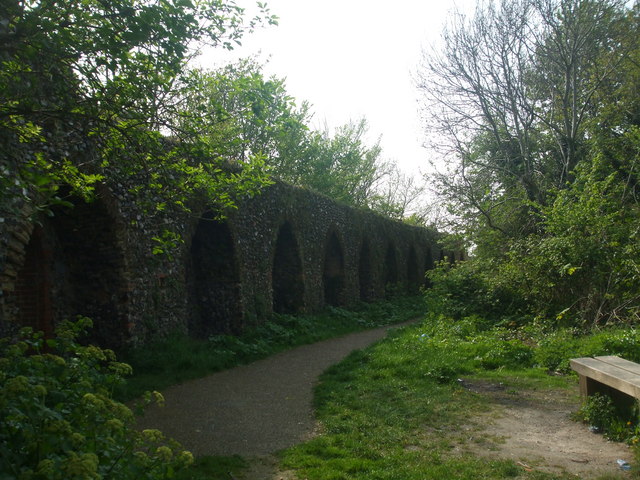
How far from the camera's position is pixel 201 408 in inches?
243

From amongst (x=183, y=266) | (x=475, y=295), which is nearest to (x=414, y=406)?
(x=183, y=266)

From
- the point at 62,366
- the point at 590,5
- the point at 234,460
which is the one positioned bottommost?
the point at 234,460

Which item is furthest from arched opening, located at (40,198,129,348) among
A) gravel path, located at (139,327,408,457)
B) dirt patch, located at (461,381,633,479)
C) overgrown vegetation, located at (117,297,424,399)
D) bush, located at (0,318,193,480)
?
dirt patch, located at (461,381,633,479)

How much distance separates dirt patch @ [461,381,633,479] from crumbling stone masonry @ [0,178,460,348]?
162 inches

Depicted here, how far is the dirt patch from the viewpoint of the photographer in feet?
13.7

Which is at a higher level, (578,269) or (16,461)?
(578,269)

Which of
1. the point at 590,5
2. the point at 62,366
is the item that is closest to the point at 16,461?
the point at 62,366

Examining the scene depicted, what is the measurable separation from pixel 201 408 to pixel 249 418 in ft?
2.43

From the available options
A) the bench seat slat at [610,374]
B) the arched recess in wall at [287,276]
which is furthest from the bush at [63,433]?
the arched recess in wall at [287,276]

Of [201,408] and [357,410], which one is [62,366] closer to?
[201,408]

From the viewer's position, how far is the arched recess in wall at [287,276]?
14.1 meters

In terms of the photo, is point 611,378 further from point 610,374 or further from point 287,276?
point 287,276

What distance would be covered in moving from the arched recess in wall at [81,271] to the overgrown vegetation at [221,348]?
24.1 inches

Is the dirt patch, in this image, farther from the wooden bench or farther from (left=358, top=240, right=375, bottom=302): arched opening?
(left=358, top=240, right=375, bottom=302): arched opening
